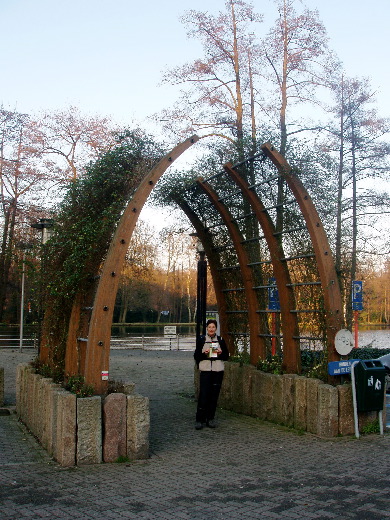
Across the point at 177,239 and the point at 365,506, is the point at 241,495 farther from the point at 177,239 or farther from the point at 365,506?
the point at 177,239

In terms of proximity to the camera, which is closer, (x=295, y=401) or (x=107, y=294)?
(x=107, y=294)

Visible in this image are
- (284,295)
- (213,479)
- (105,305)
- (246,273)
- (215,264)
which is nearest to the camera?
(213,479)

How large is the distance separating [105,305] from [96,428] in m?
1.47

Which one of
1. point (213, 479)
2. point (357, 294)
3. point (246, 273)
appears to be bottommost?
point (213, 479)

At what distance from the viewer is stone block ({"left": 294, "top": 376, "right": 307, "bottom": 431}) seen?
8.77 metres

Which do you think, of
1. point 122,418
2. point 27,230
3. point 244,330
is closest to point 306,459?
point 122,418

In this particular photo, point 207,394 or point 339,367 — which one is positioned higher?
point 339,367

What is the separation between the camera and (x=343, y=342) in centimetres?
869

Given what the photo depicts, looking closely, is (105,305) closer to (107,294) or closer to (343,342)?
(107,294)

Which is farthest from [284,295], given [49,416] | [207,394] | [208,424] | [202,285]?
[49,416]

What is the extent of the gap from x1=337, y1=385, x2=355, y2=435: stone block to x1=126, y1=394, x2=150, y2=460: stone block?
293 cm

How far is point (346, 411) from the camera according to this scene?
849cm

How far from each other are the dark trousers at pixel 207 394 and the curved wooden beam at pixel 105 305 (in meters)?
2.06

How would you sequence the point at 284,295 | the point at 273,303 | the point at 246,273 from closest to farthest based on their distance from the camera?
the point at 284,295 → the point at 246,273 → the point at 273,303
